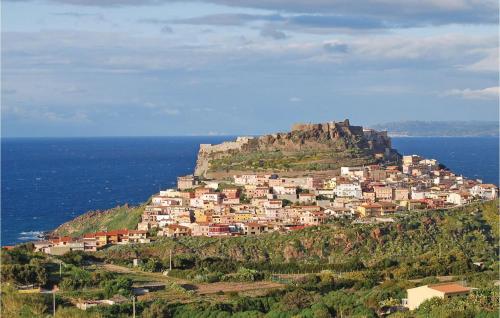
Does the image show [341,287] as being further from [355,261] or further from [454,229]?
[454,229]

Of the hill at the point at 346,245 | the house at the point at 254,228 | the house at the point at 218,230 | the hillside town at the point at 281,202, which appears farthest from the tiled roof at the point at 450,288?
the house at the point at 218,230

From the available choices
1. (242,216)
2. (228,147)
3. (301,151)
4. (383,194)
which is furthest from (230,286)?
(228,147)

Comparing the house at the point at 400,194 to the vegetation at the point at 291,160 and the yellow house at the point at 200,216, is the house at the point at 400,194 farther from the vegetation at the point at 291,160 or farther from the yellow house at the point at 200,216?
the yellow house at the point at 200,216

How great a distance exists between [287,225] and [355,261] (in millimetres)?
8313

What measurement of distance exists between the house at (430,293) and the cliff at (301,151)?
31.8 m

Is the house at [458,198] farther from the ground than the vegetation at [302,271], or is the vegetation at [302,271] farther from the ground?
the house at [458,198]

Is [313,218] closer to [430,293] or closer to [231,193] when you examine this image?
[231,193]

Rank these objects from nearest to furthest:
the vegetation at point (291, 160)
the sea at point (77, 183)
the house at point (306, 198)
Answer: the house at point (306, 198), the vegetation at point (291, 160), the sea at point (77, 183)

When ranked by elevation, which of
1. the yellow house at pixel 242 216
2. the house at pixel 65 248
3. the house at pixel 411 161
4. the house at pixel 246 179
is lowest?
the house at pixel 65 248

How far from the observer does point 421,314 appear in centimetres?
2908

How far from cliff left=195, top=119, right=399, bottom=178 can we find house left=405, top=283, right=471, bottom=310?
31.8m

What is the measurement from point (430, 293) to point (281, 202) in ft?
77.1

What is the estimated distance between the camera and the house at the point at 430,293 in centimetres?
3173

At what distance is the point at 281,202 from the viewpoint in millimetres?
55000
